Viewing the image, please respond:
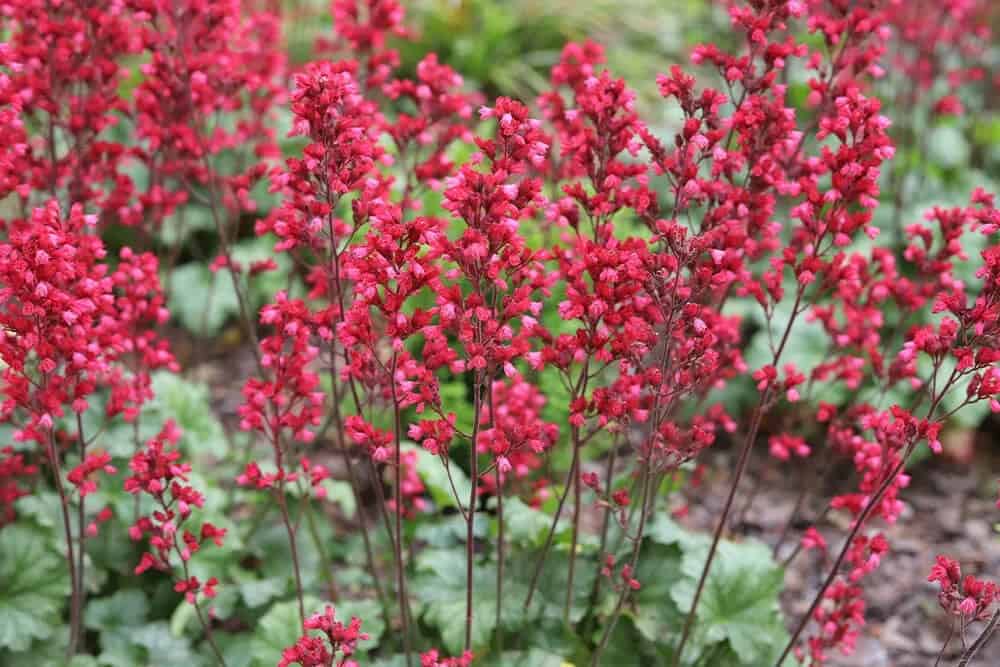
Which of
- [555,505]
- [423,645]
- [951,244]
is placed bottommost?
[423,645]

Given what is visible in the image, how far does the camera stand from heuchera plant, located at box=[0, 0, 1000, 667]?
251cm

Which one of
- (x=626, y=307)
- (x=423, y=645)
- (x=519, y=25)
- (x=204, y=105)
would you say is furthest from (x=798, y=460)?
(x=519, y=25)

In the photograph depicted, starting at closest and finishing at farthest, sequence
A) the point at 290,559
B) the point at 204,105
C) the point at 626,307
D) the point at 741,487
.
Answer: the point at 626,307
the point at 204,105
the point at 290,559
the point at 741,487

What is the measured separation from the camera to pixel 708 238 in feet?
8.39

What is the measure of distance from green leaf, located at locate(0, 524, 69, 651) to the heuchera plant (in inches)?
2.9

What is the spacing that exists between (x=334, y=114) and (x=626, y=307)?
0.90 meters

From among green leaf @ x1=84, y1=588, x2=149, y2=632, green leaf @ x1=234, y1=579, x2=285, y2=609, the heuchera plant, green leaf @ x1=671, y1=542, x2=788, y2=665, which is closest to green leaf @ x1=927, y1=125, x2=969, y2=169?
the heuchera plant

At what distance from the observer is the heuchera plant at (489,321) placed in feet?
8.24

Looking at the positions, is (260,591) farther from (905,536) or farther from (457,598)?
(905,536)

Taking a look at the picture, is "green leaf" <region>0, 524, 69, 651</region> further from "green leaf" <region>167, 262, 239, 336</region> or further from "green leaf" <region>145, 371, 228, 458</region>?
"green leaf" <region>167, 262, 239, 336</region>

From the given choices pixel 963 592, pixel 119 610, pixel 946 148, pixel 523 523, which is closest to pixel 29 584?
pixel 119 610

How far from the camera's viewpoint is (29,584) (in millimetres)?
3451

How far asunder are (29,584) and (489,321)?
2056mm

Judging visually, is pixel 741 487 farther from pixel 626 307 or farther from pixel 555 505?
pixel 626 307
